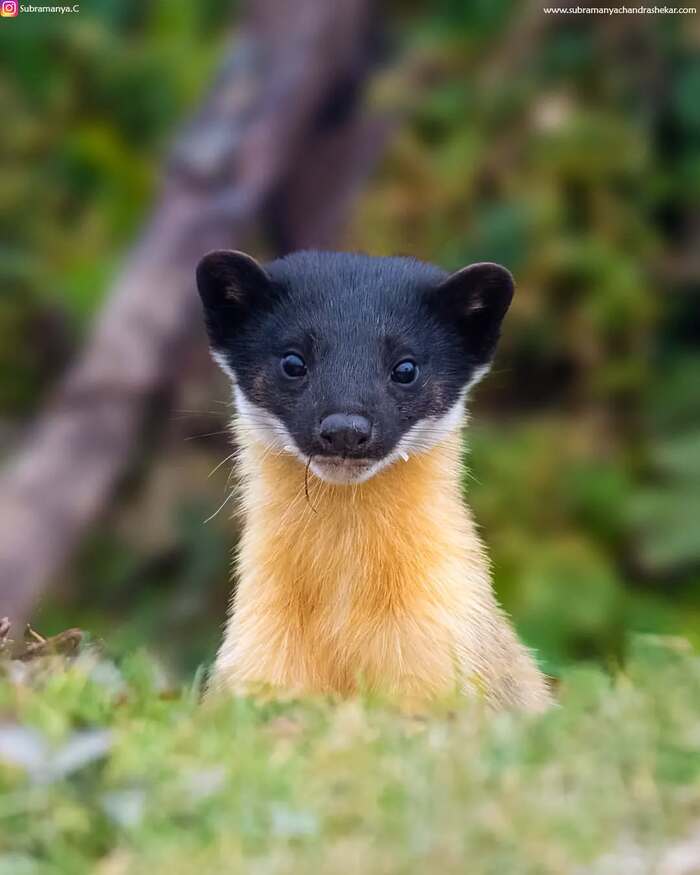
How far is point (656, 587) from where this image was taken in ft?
37.9

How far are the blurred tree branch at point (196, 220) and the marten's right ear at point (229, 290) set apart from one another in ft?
19.8

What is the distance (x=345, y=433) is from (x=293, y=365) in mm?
595

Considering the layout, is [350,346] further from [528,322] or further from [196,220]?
[196,220]

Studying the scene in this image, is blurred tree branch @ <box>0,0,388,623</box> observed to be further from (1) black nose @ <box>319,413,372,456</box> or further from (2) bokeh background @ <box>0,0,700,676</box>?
(1) black nose @ <box>319,413,372,456</box>

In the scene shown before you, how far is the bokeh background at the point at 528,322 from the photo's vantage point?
11477mm

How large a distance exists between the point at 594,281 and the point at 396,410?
7.49 m

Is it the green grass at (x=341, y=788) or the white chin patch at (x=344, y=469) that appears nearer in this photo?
the green grass at (x=341, y=788)

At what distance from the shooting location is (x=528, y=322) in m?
12.8

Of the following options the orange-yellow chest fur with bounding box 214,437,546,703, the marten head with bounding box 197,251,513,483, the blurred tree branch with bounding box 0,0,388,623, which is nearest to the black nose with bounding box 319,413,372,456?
the marten head with bounding box 197,251,513,483

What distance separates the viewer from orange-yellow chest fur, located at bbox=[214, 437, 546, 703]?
5.52m

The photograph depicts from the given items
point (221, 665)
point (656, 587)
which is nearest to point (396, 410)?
point (221, 665)

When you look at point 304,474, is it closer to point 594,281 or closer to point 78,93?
point 594,281

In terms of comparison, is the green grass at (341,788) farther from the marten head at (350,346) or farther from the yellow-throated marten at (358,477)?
the marten head at (350,346)

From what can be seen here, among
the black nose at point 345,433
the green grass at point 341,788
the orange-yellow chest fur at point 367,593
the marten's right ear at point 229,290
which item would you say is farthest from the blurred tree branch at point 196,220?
the green grass at point 341,788
